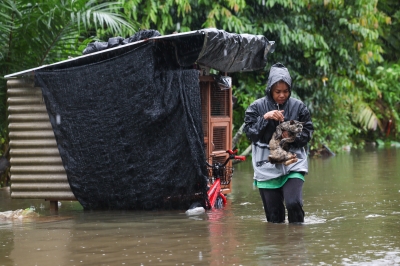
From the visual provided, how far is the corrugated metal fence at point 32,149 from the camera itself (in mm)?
10805

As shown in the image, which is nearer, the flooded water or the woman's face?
the flooded water

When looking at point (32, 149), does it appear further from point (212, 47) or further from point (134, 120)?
point (212, 47)

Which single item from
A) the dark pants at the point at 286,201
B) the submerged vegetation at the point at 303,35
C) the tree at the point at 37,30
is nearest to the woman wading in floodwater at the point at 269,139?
the dark pants at the point at 286,201

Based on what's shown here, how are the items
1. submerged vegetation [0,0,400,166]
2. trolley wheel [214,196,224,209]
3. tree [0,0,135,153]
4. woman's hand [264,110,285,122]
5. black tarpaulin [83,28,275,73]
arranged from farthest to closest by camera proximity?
submerged vegetation [0,0,400,166], tree [0,0,135,153], trolley wheel [214,196,224,209], black tarpaulin [83,28,275,73], woman's hand [264,110,285,122]

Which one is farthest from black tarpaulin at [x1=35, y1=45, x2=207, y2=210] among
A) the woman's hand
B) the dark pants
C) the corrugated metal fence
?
the woman's hand

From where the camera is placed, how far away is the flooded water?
6871 mm

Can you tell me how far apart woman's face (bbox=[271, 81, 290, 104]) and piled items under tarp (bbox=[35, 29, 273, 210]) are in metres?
2.00

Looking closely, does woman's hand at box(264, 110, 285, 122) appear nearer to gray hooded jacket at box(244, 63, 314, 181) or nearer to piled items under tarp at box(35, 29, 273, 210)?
gray hooded jacket at box(244, 63, 314, 181)

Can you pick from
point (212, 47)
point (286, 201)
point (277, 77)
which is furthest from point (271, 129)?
point (212, 47)

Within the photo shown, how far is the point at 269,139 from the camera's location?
8453 mm

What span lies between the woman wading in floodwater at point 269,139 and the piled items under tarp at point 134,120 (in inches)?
74.8

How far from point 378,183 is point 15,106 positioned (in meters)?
→ 6.37

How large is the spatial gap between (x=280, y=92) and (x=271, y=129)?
1.25 ft

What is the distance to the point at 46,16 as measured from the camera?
12.5 m
